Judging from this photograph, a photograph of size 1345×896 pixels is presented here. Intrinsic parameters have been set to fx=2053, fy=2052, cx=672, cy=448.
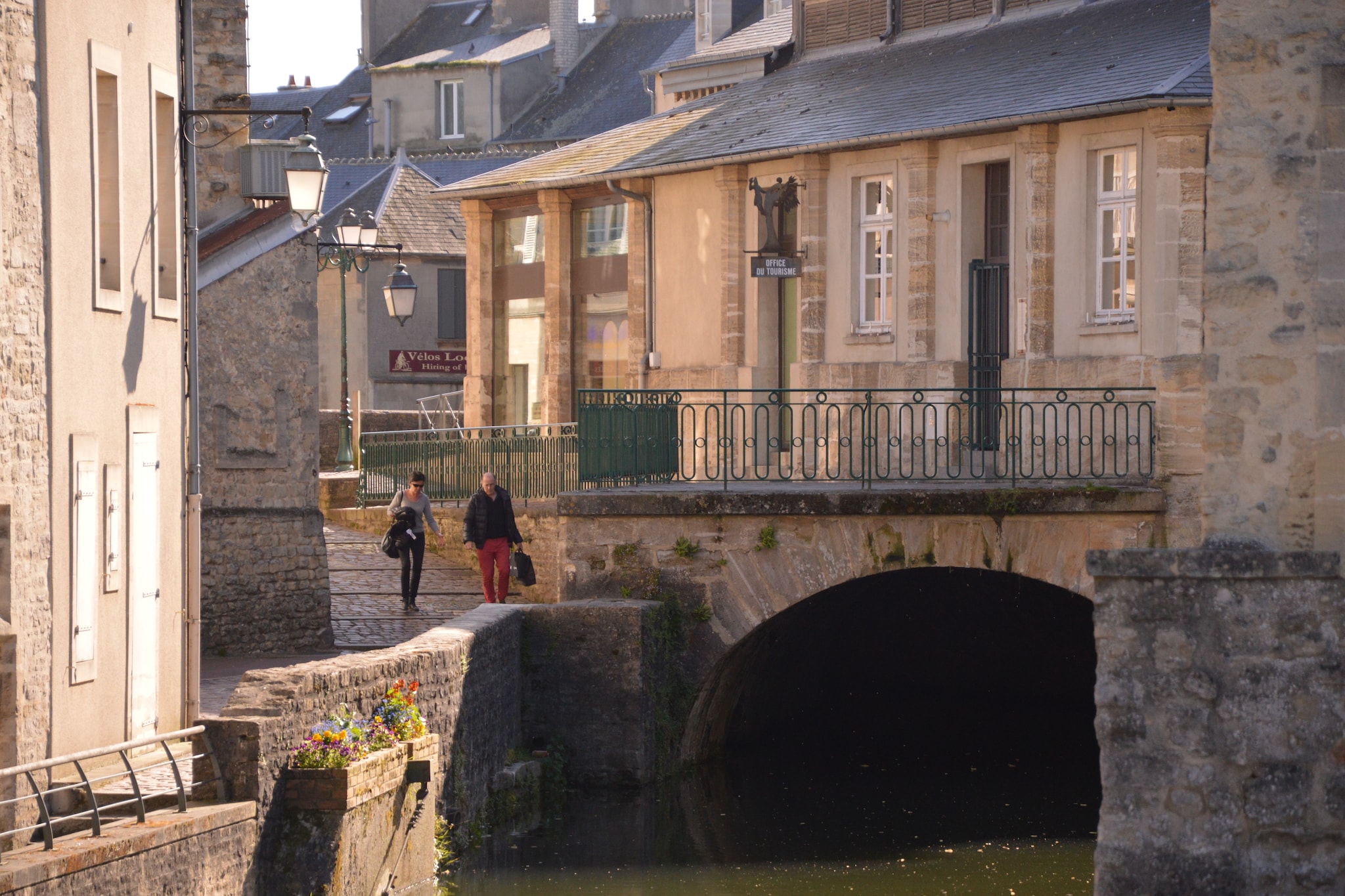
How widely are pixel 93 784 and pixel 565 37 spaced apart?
37.8m

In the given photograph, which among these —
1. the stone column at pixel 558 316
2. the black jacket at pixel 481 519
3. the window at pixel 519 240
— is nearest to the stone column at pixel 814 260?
the black jacket at pixel 481 519

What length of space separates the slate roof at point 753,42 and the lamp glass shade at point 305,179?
10.8 meters

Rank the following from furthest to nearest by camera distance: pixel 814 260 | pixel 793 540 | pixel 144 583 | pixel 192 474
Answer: pixel 814 260 < pixel 793 540 < pixel 192 474 < pixel 144 583

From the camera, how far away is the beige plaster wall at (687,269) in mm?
22297

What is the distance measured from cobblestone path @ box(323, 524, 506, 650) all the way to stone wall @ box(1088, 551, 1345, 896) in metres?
11.5

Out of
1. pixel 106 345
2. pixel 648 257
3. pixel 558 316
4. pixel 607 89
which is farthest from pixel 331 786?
pixel 607 89

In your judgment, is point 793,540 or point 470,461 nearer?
point 793,540

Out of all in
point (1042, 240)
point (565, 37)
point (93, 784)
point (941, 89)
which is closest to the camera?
point (93, 784)

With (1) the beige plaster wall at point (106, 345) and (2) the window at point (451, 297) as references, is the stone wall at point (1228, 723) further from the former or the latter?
(2) the window at point (451, 297)

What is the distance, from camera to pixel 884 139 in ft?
63.0

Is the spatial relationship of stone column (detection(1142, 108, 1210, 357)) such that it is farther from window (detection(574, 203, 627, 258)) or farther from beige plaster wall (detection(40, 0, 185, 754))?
window (detection(574, 203, 627, 258))

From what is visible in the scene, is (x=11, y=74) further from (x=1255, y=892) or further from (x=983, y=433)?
(x=983, y=433)

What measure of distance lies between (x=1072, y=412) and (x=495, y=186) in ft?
36.2

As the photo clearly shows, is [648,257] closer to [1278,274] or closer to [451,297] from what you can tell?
[1278,274]
